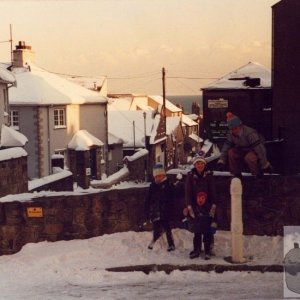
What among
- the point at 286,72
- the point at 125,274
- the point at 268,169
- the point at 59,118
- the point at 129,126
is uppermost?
the point at 286,72

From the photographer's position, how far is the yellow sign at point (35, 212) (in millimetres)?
9016

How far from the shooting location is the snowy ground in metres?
6.99

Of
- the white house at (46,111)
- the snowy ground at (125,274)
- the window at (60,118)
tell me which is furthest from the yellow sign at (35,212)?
the window at (60,118)

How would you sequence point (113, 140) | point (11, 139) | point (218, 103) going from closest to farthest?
point (11, 139) < point (218, 103) < point (113, 140)

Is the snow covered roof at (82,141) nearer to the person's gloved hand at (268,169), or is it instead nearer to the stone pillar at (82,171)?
the stone pillar at (82,171)

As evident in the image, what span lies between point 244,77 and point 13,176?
76.6 feet

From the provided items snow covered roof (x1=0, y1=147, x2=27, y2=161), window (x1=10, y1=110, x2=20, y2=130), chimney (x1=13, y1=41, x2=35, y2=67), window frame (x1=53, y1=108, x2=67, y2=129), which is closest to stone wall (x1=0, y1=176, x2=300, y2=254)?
snow covered roof (x1=0, y1=147, x2=27, y2=161)

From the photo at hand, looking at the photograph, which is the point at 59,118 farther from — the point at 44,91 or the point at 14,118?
the point at 14,118

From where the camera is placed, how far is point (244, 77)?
35.2 meters

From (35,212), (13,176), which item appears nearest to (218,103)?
(13,176)

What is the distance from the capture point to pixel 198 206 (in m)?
8.26

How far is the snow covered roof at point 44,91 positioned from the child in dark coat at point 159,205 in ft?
78.3

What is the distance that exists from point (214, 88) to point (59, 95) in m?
9.62

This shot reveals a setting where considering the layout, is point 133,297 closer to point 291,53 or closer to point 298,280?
point 298,280
